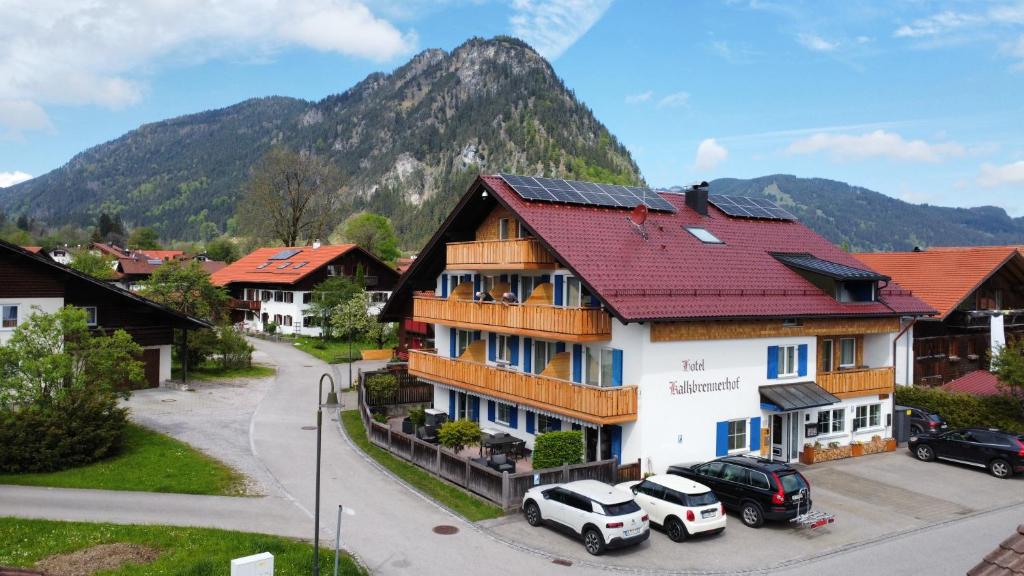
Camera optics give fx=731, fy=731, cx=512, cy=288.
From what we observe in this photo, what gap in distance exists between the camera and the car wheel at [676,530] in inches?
728

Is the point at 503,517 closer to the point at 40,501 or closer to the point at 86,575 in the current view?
the point at 86,575

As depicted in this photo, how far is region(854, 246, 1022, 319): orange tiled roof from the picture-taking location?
37375mm

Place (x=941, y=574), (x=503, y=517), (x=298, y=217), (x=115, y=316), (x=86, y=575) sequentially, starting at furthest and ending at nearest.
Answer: (x=298, y=217) < (x=115, y=316) < (x=503, y=517) < (x=941, y=574) < (x=86, y=575)

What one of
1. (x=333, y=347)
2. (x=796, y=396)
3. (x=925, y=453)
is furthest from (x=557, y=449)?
(x=333, y=347)

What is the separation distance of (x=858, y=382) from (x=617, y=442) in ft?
35.3

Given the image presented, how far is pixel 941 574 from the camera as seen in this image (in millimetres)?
16656

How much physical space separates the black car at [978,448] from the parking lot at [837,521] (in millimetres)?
401

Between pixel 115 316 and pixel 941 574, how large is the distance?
37.2 metres

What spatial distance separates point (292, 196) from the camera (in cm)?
8250

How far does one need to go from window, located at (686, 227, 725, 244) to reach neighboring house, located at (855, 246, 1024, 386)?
576 inches

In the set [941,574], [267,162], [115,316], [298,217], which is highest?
[267,162]

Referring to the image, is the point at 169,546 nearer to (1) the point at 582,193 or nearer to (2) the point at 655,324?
(2) the point at 655,324

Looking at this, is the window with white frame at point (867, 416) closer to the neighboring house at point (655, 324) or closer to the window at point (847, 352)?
the neighboring house at point (655, 324)

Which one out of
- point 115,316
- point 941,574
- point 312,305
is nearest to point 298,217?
point 312,305
